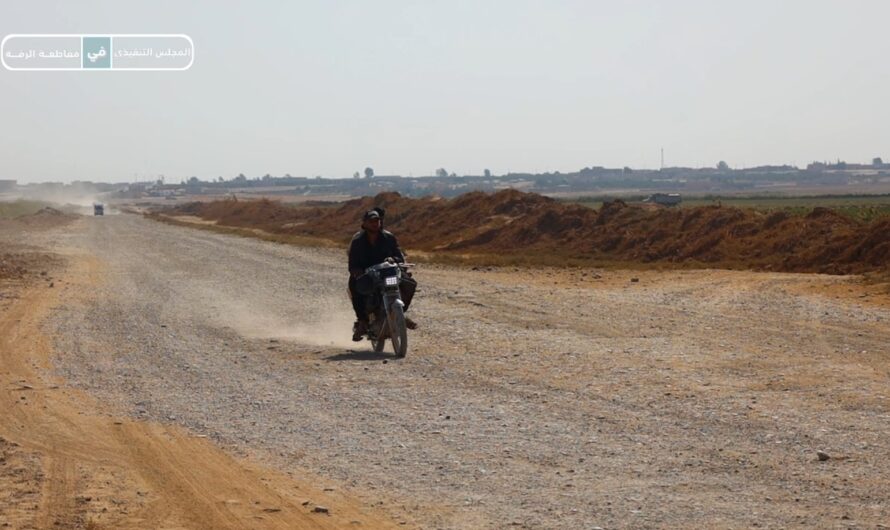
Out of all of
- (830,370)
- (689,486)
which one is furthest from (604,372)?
(689,486)

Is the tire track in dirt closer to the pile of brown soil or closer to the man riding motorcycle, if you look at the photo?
the man riding motorcycle

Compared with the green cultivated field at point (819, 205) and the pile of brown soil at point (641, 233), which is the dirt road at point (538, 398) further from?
the green cultivated field at point (819, 205)

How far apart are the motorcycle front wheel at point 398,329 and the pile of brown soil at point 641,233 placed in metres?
17.4

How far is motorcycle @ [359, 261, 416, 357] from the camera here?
14.8 meters

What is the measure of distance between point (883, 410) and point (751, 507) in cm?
355

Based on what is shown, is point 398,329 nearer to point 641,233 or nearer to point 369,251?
point 369,251

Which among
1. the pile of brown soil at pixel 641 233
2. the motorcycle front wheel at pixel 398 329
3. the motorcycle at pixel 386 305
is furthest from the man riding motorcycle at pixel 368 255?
the pile of brown soil at pixel 641 233

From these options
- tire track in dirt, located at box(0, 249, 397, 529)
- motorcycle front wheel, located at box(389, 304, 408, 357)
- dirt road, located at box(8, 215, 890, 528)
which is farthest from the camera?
motorcycle front wheel, located at box(389, 304, 408, 357)

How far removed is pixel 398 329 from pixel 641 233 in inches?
1146

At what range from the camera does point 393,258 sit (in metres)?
15.4

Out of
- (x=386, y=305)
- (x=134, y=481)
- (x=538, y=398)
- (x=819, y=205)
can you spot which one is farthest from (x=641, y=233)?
(x=819, y=205)

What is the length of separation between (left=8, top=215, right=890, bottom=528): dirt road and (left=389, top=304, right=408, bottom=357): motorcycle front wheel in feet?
0.58

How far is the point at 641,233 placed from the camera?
42750mm

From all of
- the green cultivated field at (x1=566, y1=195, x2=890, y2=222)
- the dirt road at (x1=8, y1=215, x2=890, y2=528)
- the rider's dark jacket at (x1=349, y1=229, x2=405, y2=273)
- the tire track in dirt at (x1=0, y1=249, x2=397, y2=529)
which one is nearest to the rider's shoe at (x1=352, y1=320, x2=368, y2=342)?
the dirt road at (x1=8, y1=215, x2=890, y2=528)
